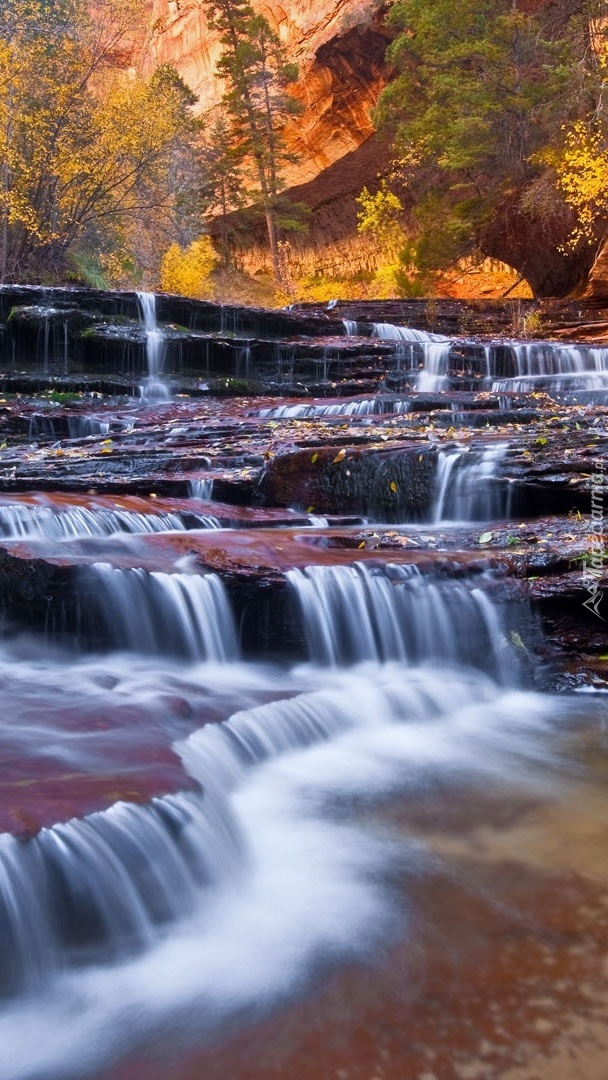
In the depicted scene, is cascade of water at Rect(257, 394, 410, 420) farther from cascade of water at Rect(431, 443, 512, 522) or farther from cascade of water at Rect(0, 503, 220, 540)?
cascade of water at Rect(0, 503, 220, 540)

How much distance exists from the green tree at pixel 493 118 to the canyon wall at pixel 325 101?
647cm

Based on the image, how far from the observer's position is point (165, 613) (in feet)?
20.4

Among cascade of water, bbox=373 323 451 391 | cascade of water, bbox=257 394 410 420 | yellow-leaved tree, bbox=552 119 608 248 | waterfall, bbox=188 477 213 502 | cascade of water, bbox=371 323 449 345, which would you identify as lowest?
waterfall, bbox=188 477 213 502

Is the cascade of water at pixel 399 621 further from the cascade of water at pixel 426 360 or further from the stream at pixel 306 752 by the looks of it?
the cascade of water at pixel 426 360

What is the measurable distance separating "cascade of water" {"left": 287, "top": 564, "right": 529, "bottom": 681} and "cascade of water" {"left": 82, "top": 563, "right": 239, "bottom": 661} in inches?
26.2

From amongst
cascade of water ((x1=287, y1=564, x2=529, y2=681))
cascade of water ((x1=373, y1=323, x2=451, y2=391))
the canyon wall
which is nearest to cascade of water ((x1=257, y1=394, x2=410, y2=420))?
cascade of water ((x1=373, y1=323, x2=451, y2=391))

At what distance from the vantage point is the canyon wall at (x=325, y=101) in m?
30.8

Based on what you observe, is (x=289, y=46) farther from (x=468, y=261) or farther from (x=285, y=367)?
(x=285, y=367)

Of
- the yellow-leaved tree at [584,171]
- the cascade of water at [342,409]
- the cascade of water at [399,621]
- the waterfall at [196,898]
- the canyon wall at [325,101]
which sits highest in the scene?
the canyon wall at [325,101]

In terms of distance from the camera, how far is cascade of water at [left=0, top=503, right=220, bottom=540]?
7734mm

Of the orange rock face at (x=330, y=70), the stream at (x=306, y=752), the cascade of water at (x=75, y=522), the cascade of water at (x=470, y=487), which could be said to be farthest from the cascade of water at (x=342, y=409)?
the orange rock face at (x=330, y=70)

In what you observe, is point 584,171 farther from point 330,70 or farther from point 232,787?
point 232,787

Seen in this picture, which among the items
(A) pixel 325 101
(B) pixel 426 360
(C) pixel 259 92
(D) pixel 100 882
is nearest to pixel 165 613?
(D) pixel 100 882

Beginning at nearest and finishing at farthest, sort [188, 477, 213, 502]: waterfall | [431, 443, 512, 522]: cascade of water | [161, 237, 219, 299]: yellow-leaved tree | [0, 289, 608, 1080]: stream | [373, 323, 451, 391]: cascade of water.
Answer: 1. [0, 289, 608, 1080]: stream
2. [431, 443, 512, 522]: cascade of water
3. [188, 477, 213, 502]: waterfall
4. [373, 323, 451, 391]: cascade of water
5. [161, 237, 219, 299]: yellow-leaved tree
